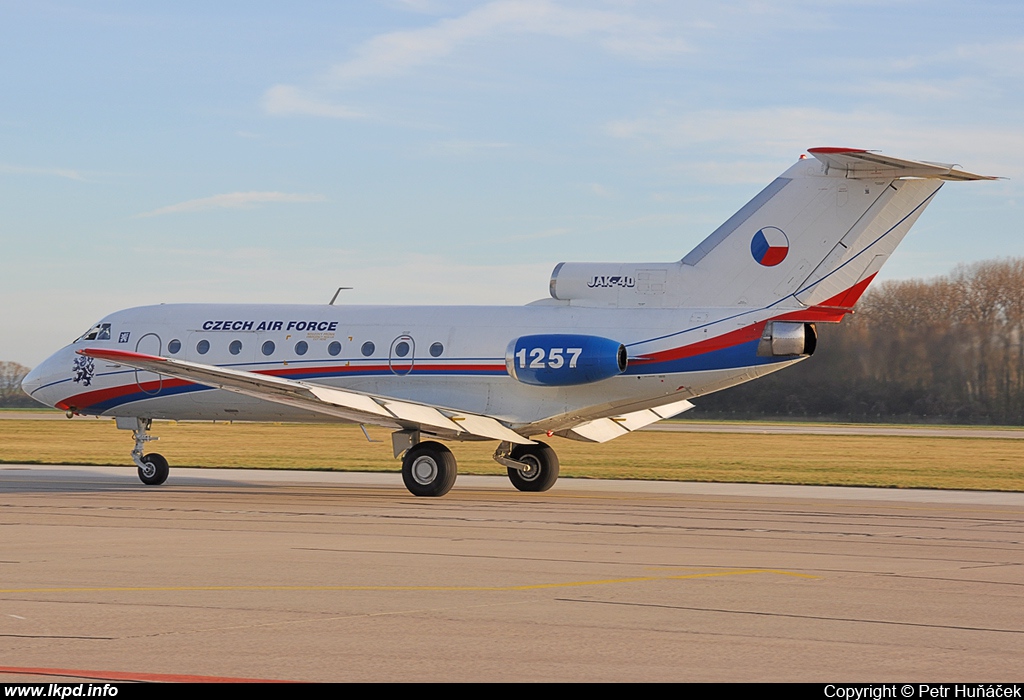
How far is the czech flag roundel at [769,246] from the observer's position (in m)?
21.7

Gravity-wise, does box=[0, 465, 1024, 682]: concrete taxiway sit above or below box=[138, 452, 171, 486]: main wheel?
below

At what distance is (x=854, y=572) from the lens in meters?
12.9

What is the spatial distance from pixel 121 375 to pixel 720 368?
1296cm

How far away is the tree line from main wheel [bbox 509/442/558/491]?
98.6 ft

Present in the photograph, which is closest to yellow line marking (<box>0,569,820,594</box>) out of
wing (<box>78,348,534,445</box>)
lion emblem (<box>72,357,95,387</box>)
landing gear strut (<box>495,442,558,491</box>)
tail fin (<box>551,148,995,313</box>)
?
wing (<box>78,348,534,445</box>)

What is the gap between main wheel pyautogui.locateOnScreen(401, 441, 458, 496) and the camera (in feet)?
72.8

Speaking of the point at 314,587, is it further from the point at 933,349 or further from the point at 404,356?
the point at 933,349

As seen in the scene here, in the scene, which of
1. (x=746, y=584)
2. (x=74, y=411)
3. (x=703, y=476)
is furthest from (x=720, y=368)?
(x=74, y=411)

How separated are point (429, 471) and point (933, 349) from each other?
3709 cm

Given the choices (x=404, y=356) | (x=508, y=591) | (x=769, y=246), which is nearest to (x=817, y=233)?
(x=769, y=246)

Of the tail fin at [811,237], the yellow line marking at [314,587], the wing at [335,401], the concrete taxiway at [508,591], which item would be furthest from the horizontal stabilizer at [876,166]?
the yellow line marking at [314,587]

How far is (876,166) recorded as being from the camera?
819 inches

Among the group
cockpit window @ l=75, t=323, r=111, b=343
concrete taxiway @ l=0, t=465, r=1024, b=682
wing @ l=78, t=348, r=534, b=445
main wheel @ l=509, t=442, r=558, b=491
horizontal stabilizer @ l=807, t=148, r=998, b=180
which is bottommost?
concrete taxiway @ l=0, t=465, r=1024, b=682

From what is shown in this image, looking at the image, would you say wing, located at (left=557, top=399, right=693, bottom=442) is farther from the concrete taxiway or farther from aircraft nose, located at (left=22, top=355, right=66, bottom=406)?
aircraft nose, located at (left=22, top=355, right=66, bottom=406)
